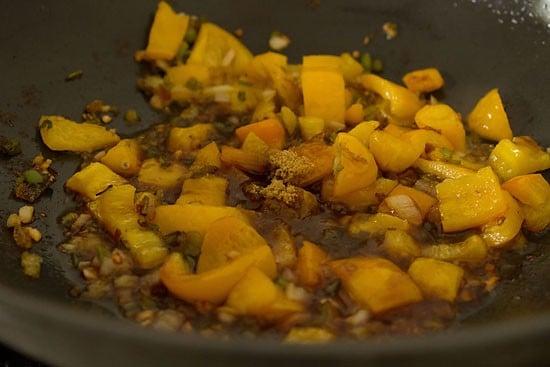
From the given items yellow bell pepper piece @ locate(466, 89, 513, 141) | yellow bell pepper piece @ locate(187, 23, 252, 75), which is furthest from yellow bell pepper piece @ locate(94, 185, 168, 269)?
yellow bell pepper piece @ locate(466, 89, 513, 141)

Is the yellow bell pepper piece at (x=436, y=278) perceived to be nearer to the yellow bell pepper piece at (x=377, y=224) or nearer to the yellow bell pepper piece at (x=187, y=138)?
the yellow bell pepper piece at (x=377, y=224)

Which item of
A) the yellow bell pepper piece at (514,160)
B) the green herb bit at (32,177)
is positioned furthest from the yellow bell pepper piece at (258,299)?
the yellow bell pepper piece at (514,160)

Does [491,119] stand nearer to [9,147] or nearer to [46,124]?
[46,124]

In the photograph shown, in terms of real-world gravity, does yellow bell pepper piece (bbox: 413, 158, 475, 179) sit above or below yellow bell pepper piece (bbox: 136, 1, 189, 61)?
below

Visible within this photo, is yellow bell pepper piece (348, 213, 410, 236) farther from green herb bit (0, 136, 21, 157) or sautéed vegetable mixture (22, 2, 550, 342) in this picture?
green herb bit (0, 136, 21, 157)

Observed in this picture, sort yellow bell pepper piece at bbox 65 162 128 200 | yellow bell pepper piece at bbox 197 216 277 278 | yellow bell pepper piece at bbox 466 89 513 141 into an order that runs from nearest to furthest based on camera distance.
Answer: yellow bell pepper piece at bbox 197 216 277 278, yellow bell pepper piece at bbox 65 162 128 200, yellow bell pepper piece at bbox 466 89 513 141

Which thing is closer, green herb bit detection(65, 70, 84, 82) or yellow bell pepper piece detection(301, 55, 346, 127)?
yellow bell pepper piece detection(301, 55, 346, 127)

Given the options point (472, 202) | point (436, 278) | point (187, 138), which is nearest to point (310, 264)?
point (436, 278)

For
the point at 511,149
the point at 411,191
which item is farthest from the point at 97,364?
the point at 511,149
